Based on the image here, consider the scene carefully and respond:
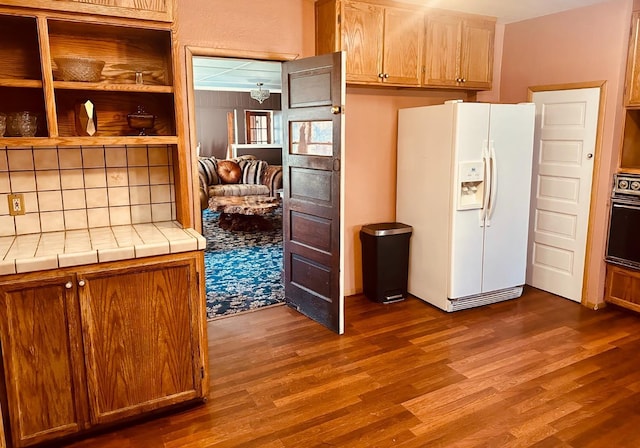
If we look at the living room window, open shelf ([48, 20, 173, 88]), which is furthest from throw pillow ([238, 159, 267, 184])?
open shelf ([48, 20, 173, 88])

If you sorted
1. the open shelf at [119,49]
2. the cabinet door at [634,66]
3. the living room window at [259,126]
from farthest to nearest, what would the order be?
1. the living room window at [259,126]
2. the cabinet door at [634,66]
3. the open shelf at [119,49]

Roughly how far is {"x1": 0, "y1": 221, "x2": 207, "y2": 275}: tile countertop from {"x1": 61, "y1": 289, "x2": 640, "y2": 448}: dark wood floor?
916 millimetres

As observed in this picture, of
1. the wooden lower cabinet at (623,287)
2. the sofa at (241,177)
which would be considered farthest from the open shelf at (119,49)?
the sofa at (241,177)

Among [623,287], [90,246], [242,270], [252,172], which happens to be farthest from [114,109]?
[252,172]

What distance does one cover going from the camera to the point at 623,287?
392 centimetres

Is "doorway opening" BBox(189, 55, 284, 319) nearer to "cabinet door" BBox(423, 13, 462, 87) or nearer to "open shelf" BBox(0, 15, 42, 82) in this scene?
"open shelf" BBox(0, 15, 42, 82)

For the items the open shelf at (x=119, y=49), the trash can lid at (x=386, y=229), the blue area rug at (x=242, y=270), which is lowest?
the blue area rug at (x=242, y=270)

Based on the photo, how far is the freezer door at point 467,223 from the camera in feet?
12.1

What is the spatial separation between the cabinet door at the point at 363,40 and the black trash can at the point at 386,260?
4.12 ft

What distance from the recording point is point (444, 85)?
4.22 metres

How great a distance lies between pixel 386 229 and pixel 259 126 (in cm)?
761

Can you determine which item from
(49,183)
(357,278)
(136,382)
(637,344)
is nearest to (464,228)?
(357,278)

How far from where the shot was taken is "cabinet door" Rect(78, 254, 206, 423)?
89.9 inches

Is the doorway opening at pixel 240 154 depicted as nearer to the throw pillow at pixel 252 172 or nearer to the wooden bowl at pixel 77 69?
the throw pillow at pixel 252 172
